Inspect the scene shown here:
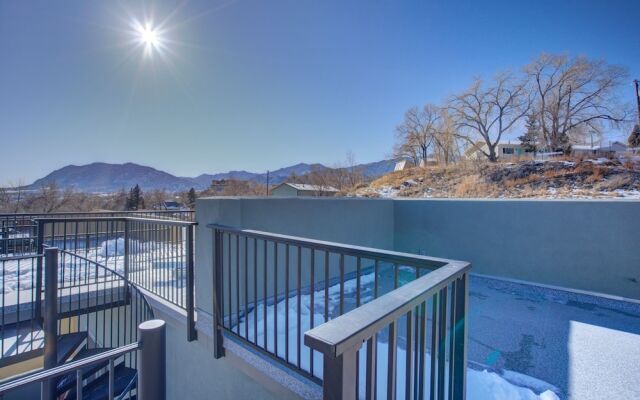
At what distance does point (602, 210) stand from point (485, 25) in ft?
16.9

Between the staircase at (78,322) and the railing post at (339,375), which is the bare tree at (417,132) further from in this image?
the railing post at (339,375)

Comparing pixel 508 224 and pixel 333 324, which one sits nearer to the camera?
pixel 333 324

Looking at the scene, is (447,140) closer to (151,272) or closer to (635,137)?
(635,137)

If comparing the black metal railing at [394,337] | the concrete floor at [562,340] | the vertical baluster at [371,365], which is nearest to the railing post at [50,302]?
the black metal railing at [394,337]

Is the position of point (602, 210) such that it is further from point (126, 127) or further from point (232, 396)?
point (126, 127)

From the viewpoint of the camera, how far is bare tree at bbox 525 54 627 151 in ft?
46.6

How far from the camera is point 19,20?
6.22 meters

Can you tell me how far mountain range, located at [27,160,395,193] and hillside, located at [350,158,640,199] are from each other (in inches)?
381

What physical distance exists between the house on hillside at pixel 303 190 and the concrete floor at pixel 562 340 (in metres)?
11.9

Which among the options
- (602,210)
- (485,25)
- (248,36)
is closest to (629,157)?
(485,25)

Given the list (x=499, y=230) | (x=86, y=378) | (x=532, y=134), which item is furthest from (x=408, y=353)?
(x=532, y=134)

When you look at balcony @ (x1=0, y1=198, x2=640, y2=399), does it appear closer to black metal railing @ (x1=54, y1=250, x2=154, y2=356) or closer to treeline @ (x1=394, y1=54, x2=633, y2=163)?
black metal railing @ (x1=54, y1=250, x2=154, y2=356)

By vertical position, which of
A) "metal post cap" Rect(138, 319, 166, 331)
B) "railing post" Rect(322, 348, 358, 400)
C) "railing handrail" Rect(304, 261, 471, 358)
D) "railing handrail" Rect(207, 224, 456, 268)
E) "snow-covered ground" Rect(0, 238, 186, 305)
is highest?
"railing handrail" Rect(207, 224, 456, 268)

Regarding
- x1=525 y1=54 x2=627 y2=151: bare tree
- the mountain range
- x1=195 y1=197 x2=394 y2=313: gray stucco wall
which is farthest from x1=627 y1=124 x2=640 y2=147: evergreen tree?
x1=195 y1=197 x2=394 y2=313: gray stucco wall
